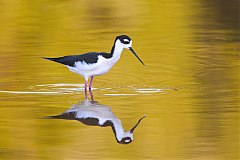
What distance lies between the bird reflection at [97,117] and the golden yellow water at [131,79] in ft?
0.29

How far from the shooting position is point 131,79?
9.98m

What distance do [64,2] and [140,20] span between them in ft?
8.22

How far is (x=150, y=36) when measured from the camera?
42.7 ft

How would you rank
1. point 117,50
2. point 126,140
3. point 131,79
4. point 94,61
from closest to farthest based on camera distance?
point 126,140 < point 94,61 < point 117,50 < point 131,79

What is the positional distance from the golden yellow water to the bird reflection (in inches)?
3.4

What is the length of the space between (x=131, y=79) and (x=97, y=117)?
1.84 m

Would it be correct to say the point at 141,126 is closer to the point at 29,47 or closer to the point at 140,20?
the point at 29,47

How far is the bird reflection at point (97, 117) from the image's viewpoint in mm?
7574

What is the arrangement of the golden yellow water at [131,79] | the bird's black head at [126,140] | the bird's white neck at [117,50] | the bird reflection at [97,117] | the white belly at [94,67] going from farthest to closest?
the bird's white neck at [117,50] < the white belly at [94,67] < the bird reflection at [97,117] < the bird's black head at [126,140] < the golden yellow water at [131,79]

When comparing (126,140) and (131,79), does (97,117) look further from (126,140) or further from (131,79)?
→ (131,79)

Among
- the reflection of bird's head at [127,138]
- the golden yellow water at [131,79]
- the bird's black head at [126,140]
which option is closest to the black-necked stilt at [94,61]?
the golden yellow water at [131,79]

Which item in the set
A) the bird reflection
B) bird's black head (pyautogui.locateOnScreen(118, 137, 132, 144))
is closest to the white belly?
the bird reflection

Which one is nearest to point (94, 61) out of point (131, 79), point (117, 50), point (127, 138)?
point (117, 50)

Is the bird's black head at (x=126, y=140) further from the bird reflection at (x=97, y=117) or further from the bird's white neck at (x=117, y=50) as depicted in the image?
the bird's white neck at (x=117, y=50)
